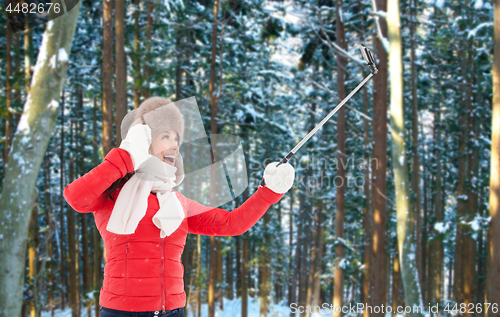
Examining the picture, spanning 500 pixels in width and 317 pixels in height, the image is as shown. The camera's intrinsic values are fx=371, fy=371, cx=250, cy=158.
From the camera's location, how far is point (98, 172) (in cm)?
157

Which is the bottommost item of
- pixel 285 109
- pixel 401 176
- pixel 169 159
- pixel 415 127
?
pixel 169 159

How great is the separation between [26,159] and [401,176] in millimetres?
6077

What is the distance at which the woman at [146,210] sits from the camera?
162cm

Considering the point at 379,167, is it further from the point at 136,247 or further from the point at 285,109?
the point at 285,109

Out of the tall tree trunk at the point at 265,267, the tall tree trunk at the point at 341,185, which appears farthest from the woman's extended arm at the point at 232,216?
the tall tree trunk at the point at 265,267

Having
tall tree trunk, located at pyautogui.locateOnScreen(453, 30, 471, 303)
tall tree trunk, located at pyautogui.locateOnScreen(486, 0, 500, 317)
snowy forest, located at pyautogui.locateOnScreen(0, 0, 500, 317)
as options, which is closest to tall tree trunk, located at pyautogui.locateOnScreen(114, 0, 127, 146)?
snowy forest, located at pyautogui.locateOnScreen(0, 0, 500, 317)

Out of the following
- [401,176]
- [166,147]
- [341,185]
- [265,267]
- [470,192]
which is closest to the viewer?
[166,147]

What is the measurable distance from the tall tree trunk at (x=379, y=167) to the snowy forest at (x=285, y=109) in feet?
0.10

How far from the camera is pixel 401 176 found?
23.0ft

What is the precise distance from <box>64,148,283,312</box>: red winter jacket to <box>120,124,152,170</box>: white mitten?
0.09 ft

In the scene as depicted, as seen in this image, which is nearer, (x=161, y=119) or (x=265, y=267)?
(x=161, y=119)

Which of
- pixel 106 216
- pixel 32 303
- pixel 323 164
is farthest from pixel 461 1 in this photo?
pixel 32 303

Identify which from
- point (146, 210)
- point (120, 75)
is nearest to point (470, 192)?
point (120, 75)

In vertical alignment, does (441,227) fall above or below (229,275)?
above
